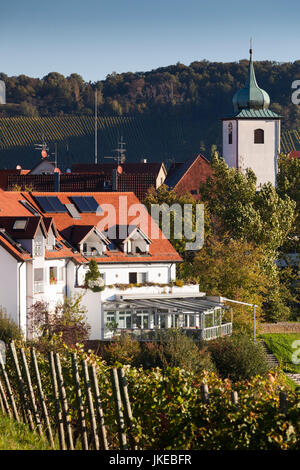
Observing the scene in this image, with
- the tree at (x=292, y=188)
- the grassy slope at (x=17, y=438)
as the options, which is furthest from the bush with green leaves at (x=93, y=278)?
the grassy slope at (x=17, y=438)

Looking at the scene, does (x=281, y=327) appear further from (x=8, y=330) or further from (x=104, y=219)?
(x=8, y=330)

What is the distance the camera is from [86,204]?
194 feet

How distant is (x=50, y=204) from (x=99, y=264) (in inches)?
205

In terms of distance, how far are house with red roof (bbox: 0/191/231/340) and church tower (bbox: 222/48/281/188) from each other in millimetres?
32131

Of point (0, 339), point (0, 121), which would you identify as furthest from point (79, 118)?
point (0, 339)

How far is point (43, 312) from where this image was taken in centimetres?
4797

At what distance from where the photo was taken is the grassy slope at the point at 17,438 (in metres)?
16.1

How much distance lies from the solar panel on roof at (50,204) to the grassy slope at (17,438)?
38.9 m

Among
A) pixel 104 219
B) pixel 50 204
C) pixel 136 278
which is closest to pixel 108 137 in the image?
pixel 104 219

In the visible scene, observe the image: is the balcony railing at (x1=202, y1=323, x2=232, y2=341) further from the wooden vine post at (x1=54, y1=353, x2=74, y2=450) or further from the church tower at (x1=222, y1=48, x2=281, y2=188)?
the church tower at (x1=222, y1=48, x2=281, y2=188)

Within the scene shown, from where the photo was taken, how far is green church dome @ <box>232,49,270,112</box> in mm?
92812

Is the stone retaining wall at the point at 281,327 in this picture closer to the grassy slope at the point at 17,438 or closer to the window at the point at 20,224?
the window at the point at 20,224

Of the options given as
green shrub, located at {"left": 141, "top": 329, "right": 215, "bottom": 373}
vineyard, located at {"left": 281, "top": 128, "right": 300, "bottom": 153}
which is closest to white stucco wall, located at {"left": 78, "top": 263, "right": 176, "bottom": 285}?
green shrub, located at {"left": 141, "top": 329, "right": 215, "bottom": 373}
